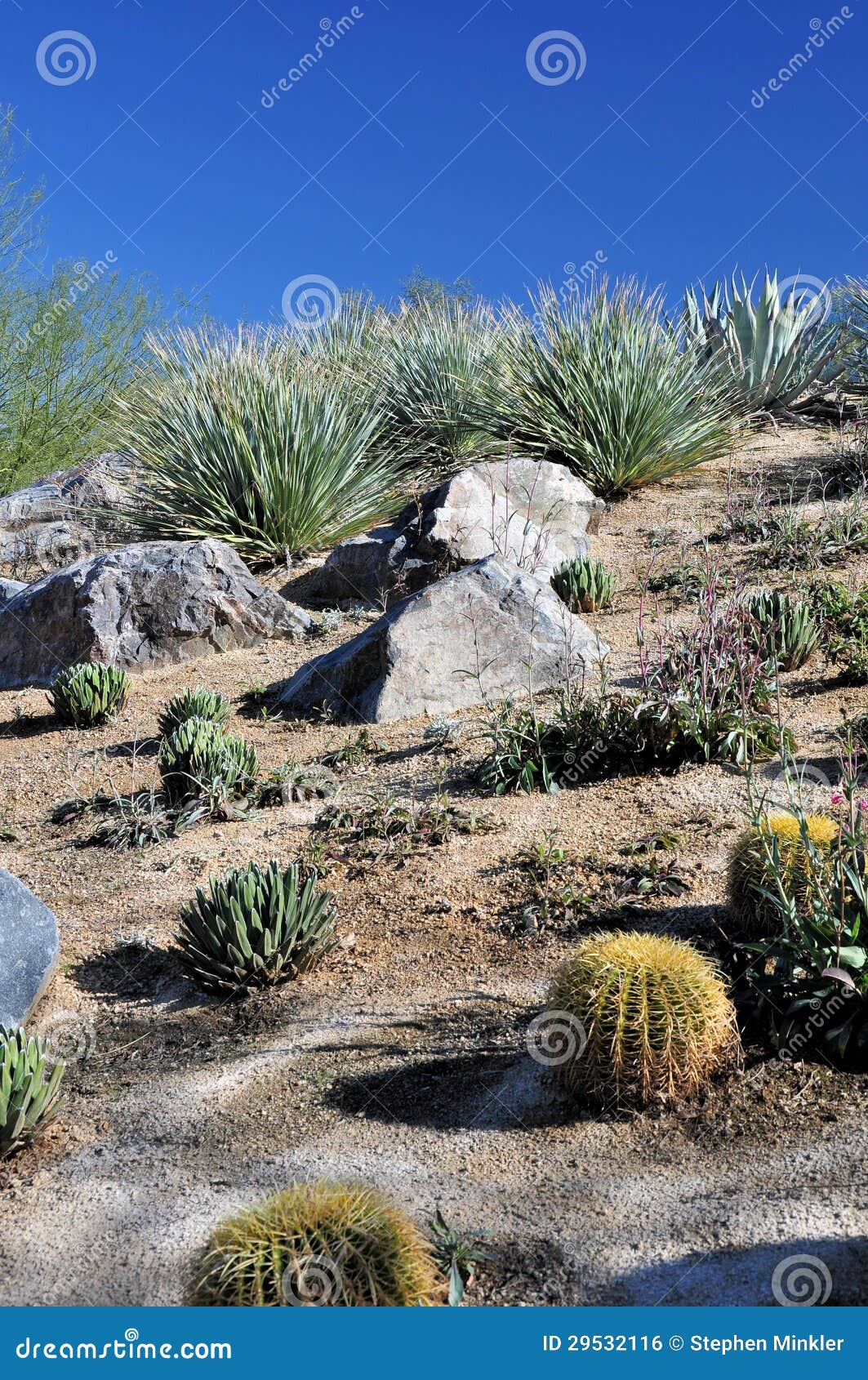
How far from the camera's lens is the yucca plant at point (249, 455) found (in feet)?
33.1

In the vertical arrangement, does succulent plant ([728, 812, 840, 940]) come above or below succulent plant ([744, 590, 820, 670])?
below

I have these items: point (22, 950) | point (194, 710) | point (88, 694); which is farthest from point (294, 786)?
point (88, 694)

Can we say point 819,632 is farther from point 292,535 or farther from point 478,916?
point 292,535

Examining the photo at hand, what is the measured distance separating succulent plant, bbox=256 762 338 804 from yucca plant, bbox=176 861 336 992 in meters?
1.54

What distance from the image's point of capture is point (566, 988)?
11.3 feet

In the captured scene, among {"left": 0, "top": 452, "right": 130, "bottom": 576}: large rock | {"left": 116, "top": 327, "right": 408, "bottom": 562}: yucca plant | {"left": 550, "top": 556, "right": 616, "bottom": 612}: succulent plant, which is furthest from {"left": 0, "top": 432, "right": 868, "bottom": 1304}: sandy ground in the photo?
{"left": 0, "top": 452, "right": 130, "bottom": 576}: large rock

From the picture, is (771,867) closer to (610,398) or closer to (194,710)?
(194,710)

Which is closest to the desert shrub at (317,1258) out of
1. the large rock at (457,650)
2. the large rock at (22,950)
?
the large rock at (22,950)

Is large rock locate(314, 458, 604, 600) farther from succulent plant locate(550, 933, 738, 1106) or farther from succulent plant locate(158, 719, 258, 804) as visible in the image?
succulent plant locate(550, 933, 738, 1106)

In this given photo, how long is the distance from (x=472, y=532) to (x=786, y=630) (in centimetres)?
322

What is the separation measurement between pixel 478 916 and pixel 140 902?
64.8 inches


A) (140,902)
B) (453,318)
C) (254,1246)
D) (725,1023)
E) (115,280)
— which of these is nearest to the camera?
(254,1246)

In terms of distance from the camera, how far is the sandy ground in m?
2.91

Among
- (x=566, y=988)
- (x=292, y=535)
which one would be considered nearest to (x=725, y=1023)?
(x=566, y=988)
